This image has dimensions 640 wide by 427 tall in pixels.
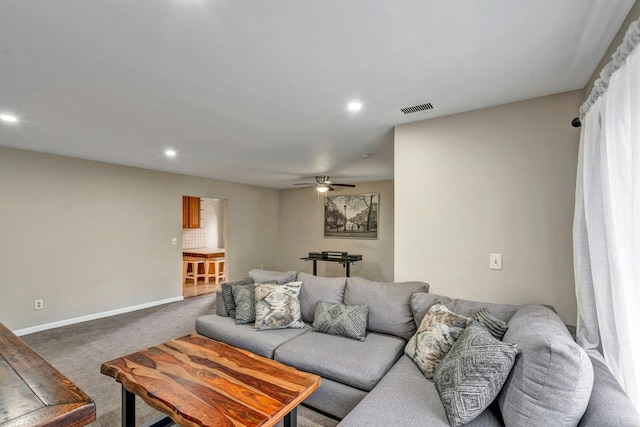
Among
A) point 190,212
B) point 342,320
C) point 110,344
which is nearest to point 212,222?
point 190,212

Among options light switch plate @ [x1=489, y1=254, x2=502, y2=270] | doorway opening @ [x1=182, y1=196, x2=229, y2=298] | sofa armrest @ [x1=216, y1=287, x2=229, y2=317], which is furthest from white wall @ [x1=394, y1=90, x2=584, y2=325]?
doorway opening @ [x1=182, y1=196, x2=229, y2=298]

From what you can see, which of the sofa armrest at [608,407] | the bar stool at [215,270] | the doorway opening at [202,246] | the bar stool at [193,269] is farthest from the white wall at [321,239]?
the sofa armrest at [608,407]

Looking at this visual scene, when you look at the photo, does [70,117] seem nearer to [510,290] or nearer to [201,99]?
[201,99]

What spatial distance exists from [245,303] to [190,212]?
5.15 m

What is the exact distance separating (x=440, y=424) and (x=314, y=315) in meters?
1.67

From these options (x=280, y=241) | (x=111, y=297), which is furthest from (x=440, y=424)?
(x=280, y=241)

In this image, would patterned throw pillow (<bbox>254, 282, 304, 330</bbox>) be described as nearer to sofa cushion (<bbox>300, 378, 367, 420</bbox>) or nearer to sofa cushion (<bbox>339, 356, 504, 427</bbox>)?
sofa cushion (<bbox>300, 378, 367, 420</bbox>)

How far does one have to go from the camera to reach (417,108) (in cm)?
250

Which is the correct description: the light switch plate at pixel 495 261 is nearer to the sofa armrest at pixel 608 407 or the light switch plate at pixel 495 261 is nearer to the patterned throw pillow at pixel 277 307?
the sofa armrest at pixel 608 407

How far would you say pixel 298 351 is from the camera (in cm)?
236

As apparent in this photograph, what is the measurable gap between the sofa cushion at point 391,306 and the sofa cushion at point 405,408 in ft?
2.14

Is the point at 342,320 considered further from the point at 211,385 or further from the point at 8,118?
the point at 8,118

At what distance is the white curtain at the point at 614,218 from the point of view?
1188 mm

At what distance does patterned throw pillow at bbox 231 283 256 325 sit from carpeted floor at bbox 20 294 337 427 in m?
1.00
